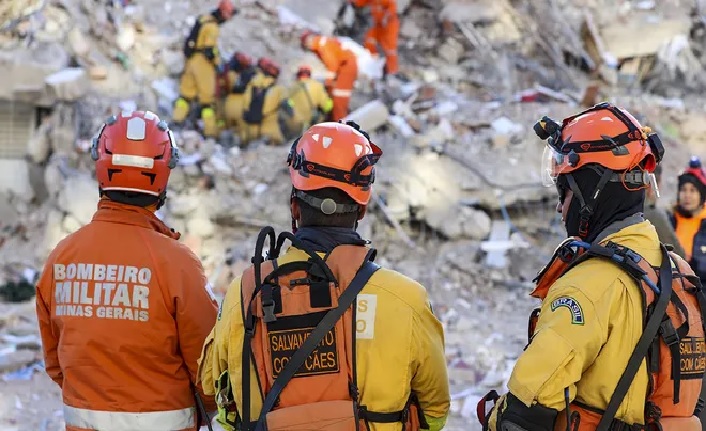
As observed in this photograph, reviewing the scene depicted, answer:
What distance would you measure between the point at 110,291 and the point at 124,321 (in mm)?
116

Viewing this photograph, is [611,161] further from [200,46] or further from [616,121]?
[200,46]

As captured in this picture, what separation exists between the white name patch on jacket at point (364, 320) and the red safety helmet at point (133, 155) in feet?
3.42

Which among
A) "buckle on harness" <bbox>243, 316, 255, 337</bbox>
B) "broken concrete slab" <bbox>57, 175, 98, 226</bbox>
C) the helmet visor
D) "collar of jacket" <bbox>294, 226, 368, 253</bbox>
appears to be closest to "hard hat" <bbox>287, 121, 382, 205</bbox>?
"collar of jacket" <bbox>294, 226, 368, 253</bbox>

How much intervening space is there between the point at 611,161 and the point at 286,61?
990 cm

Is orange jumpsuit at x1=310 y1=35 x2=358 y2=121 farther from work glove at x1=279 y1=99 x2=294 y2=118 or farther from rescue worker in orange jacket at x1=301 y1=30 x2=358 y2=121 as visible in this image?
work glove at x1=279 y1=99 x2=294 y2=118

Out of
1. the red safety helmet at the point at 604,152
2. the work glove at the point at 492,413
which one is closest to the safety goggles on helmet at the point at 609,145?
the red safety helmet at the point at 604,152

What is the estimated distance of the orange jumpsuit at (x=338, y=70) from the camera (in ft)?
33.9

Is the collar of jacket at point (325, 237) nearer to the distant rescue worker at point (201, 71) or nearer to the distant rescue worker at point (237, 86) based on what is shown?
the distant rescue worker at point (237, 86)

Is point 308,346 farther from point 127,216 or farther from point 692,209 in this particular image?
point 692,209

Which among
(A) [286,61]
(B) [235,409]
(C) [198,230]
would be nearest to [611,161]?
(B) [235,409]

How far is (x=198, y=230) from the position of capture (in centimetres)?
884

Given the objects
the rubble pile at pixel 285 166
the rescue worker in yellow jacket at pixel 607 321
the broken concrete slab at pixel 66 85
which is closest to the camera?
the rescue worker in yellow jacket at pixel 607 321

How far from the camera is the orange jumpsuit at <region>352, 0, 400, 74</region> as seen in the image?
40.5 feet

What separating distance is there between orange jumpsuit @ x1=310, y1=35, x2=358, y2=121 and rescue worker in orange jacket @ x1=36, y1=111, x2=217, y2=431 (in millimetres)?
7410
